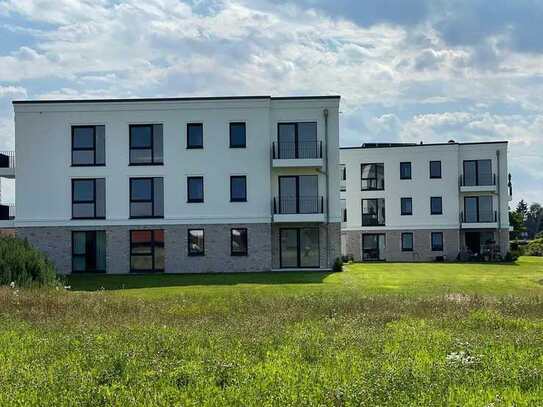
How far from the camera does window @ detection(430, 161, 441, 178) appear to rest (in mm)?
54231

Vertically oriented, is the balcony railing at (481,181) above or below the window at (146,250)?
above

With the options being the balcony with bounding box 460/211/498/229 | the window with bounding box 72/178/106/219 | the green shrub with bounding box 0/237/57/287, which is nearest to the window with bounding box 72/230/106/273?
the window with bounding box 72/178/106/219

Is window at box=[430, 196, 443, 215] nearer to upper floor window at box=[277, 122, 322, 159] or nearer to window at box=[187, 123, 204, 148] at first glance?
upper floor window at box=[277, 122, 322, 159]

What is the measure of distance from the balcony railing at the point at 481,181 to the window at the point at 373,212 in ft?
20.4

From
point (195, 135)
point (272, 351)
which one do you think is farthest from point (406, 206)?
point (272, 351)

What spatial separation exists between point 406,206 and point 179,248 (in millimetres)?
23922

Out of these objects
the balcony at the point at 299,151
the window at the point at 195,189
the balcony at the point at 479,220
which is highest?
the balcony at the point at 299,151

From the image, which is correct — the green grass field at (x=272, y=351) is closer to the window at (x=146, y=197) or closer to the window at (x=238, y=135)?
the window at (x=146, y=197)

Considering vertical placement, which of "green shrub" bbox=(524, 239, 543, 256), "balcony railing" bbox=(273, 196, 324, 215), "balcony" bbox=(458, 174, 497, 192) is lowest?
"green shrub" bbox=(524, 239, 543, 256)

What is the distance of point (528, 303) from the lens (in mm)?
16500

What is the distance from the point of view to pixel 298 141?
123ft

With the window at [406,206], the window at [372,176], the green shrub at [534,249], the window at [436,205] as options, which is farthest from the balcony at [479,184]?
the green shrub at [534,249]

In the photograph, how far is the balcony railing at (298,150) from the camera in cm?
3712

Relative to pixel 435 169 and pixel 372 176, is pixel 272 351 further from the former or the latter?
pixel 372 176
